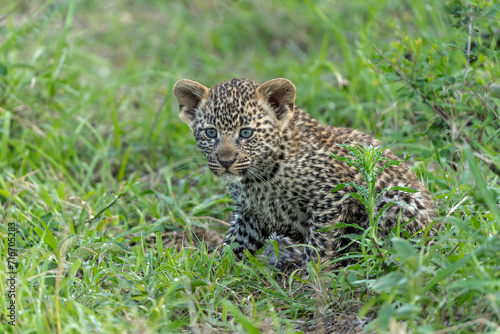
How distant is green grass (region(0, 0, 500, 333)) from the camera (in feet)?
12.6

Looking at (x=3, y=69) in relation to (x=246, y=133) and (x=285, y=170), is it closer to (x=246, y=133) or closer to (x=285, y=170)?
(x=246, y=133)

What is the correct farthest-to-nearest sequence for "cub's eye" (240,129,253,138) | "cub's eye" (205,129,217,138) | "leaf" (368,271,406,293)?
1. "cub's eye" (205,129,217,138)
2. "cub's eye" (240,129,253,138)
3. "leaf" (368,271,406,293)

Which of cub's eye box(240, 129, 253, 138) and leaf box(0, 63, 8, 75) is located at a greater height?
leaf box(0, 63, 8, 75)

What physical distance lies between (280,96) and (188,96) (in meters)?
0.87

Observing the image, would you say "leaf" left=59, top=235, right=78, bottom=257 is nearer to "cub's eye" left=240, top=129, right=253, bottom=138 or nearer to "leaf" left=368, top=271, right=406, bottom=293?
"cub's eye" left=240, top=129, right=253, bottom=138

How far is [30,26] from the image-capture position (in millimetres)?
7703

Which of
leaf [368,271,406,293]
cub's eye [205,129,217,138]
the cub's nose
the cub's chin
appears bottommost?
leaf [368,271,406,293]

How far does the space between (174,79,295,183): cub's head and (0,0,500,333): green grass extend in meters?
0.78

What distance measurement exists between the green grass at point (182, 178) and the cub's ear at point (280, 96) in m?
0.90

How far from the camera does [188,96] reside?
570 centimetres

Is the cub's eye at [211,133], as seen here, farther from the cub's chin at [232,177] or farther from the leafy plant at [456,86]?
the leafy plant at [456,86]

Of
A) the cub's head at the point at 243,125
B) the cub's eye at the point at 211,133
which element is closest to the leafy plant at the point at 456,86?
the cub's head at the point at 243,125

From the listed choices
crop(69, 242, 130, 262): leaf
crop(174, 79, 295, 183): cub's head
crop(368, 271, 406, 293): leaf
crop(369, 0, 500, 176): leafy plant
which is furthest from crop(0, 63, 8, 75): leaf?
crop(368, 271, 406, 293): leaf

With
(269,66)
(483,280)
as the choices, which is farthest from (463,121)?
(269,66)
